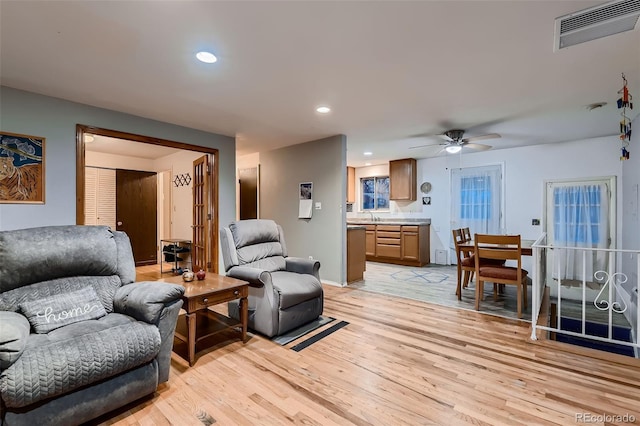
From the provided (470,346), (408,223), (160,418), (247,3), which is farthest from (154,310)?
(408,223)

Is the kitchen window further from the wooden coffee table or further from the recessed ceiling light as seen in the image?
the recessed ceiling light

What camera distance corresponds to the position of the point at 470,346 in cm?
257

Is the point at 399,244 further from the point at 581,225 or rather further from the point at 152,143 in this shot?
the point at 152,143

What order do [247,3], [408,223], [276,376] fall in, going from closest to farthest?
[247,3] → [276,376] → [408,223]

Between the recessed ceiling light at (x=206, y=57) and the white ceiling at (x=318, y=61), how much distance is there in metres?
0.07

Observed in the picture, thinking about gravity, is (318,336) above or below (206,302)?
below

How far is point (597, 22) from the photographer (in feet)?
5.89

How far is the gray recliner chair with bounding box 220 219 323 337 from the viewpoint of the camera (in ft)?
8.70

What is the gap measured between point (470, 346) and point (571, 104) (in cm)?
291

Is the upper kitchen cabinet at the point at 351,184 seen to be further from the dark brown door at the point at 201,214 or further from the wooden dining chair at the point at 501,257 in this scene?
the wooden dining chair at the point at 501,257

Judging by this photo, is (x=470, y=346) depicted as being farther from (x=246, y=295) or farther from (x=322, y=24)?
(x=322, y=24)

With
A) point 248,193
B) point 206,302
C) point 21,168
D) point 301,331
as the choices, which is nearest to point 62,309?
point 206,302

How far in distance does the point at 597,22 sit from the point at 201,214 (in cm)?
480

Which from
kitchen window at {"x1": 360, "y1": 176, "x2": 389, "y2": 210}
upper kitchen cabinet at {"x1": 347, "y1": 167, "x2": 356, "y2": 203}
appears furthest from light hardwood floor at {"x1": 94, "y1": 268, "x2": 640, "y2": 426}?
upper kitchen cabinet at {"x1": 347, "y1": 167, "x2": 356, "y2": 203}
